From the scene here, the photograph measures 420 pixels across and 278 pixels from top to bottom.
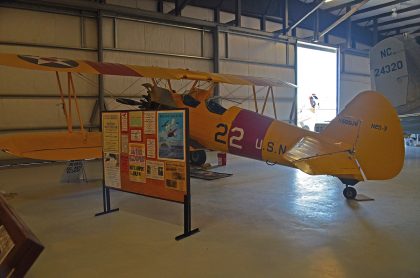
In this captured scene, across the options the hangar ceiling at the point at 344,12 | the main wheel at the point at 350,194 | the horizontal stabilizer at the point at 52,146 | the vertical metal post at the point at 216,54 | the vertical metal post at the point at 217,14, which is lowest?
the main wheel at the point at 350,194

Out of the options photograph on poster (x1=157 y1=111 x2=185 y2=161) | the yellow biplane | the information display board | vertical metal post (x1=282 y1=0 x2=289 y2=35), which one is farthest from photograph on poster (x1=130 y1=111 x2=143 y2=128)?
vertical metal post (x1=282 y1=0 x2=289 y2=35)

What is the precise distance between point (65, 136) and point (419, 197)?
602cm

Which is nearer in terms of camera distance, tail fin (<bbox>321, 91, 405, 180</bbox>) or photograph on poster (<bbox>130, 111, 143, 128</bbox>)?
photograph on poster (<bbox>130, 111, 143, 128</bbox>)

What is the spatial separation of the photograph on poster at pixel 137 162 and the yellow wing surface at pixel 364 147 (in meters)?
1.74

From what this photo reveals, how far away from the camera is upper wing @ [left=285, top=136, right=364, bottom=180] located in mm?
3992

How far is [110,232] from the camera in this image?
394 cm

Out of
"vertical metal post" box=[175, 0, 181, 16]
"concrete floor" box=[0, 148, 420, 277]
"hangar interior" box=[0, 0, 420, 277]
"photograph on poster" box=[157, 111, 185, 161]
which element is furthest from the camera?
"vertical metal post" box=[175, 0, 181, 16]

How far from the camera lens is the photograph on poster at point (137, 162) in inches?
163

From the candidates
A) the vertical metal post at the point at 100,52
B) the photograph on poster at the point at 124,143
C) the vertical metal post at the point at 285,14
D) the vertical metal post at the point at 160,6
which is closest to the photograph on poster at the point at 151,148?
the photograph on poster at the point at 124,143

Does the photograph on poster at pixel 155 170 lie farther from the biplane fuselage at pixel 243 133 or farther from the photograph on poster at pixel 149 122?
the biplane fuselage at pixel 243 133

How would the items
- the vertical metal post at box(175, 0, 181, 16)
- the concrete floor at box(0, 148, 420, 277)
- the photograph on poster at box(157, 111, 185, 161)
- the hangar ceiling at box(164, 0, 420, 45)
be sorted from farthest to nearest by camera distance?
1. the hangar ceiling at box(164, 0, 420, 45)
2. the vertical metal post at box(175, 0, 181, 16)
3. the photograph on poster at box(157, 111, 185, 161)
4. the concrete floor at box(0, 148, 420, 277)

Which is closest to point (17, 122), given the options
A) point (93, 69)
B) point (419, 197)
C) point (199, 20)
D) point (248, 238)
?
point (93, 69)

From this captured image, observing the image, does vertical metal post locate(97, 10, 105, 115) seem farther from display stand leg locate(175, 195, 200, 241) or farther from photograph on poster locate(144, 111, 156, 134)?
display stand leg locate(175, 195, 200, 241)

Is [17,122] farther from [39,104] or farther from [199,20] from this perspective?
[199,20]
